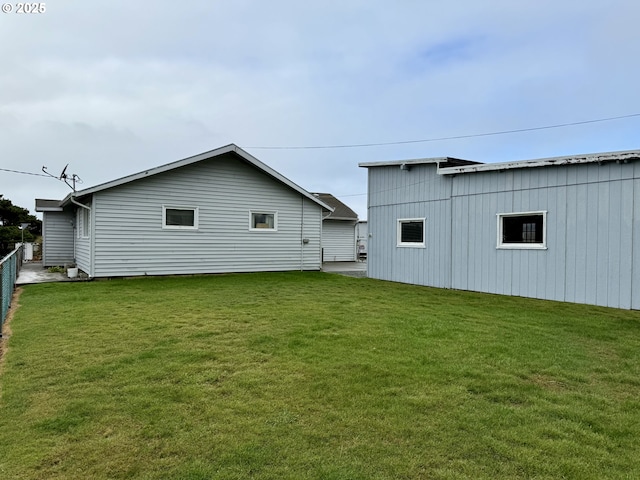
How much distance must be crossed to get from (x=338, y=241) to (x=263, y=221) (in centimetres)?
878

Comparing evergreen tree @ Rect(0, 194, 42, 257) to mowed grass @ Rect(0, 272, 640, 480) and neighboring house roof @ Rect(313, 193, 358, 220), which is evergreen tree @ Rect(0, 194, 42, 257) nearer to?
neighboring house roof @ Rect(313, 193, 358, 220)

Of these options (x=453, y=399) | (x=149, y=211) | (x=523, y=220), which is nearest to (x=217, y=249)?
(x=149, y=211)

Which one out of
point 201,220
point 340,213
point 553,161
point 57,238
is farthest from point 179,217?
point 340,213

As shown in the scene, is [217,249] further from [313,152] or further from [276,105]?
[313,152]

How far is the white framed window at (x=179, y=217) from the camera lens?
43.8 ft

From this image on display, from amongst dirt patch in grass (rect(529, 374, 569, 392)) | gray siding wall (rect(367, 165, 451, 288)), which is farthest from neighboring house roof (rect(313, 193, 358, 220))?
dirt patch in grass (rect(529, 374, 569, 392))

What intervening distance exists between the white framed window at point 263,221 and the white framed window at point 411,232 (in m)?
4.83

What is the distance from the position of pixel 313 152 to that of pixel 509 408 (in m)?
25.9

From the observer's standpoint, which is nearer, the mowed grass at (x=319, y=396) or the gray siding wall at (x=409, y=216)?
the mowed grass at (x=319, y=396)

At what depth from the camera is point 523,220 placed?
9562mm

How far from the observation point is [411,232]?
40.6ft

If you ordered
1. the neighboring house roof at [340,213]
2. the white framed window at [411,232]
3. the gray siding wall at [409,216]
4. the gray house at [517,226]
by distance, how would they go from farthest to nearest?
1. the neighboring house roof at [340,213]
2. the white framed window at [411,232]
3. the gray siding wall at [409,216]
4. the gray house at [517,226]

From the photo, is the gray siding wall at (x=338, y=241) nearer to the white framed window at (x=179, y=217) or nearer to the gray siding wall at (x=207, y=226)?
the gray siding wall at (x=207, y=226)
